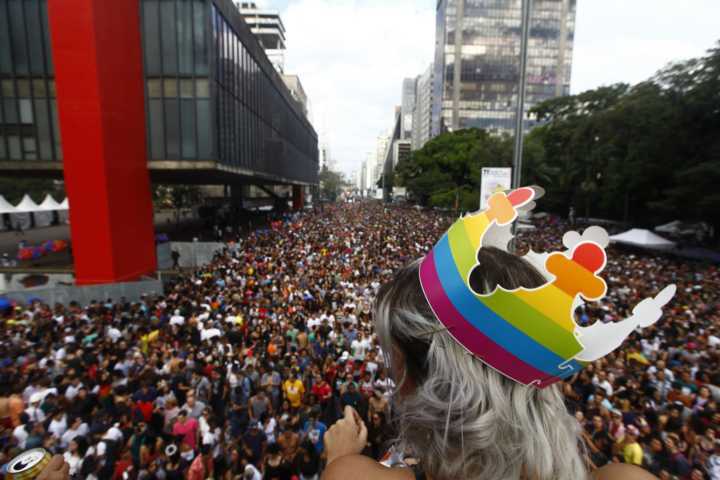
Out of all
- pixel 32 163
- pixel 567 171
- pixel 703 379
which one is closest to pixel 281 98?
pixel 32 163

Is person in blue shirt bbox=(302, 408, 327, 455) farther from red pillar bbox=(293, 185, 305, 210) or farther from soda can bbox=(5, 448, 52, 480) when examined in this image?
red pillar bbox=(293, 185, 305, 210)

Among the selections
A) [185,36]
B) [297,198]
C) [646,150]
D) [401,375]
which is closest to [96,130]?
[185,36]

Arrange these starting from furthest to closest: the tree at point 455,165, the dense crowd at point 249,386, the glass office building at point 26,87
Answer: the tree at point 455,165 → the glass office building at point 26,87 → the dense crowd at point 249,386

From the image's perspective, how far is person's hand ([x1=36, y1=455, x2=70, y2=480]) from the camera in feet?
9.59

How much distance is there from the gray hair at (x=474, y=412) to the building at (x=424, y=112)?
99.8 meters

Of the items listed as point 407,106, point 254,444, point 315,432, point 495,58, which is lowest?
point 254,444

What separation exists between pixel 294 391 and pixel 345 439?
17.8 ft

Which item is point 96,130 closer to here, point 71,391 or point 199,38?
point 199,38

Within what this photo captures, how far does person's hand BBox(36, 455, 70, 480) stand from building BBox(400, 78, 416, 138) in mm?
161090

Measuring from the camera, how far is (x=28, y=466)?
3.13 metres

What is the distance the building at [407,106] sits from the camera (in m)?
159

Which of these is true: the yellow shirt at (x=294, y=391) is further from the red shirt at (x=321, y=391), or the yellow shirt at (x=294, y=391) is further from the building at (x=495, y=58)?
the building at (x=495, y=58)

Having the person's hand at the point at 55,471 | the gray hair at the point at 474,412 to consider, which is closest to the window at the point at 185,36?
the person's hand at the point at 55,471

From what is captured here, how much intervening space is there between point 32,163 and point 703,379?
23.4m
